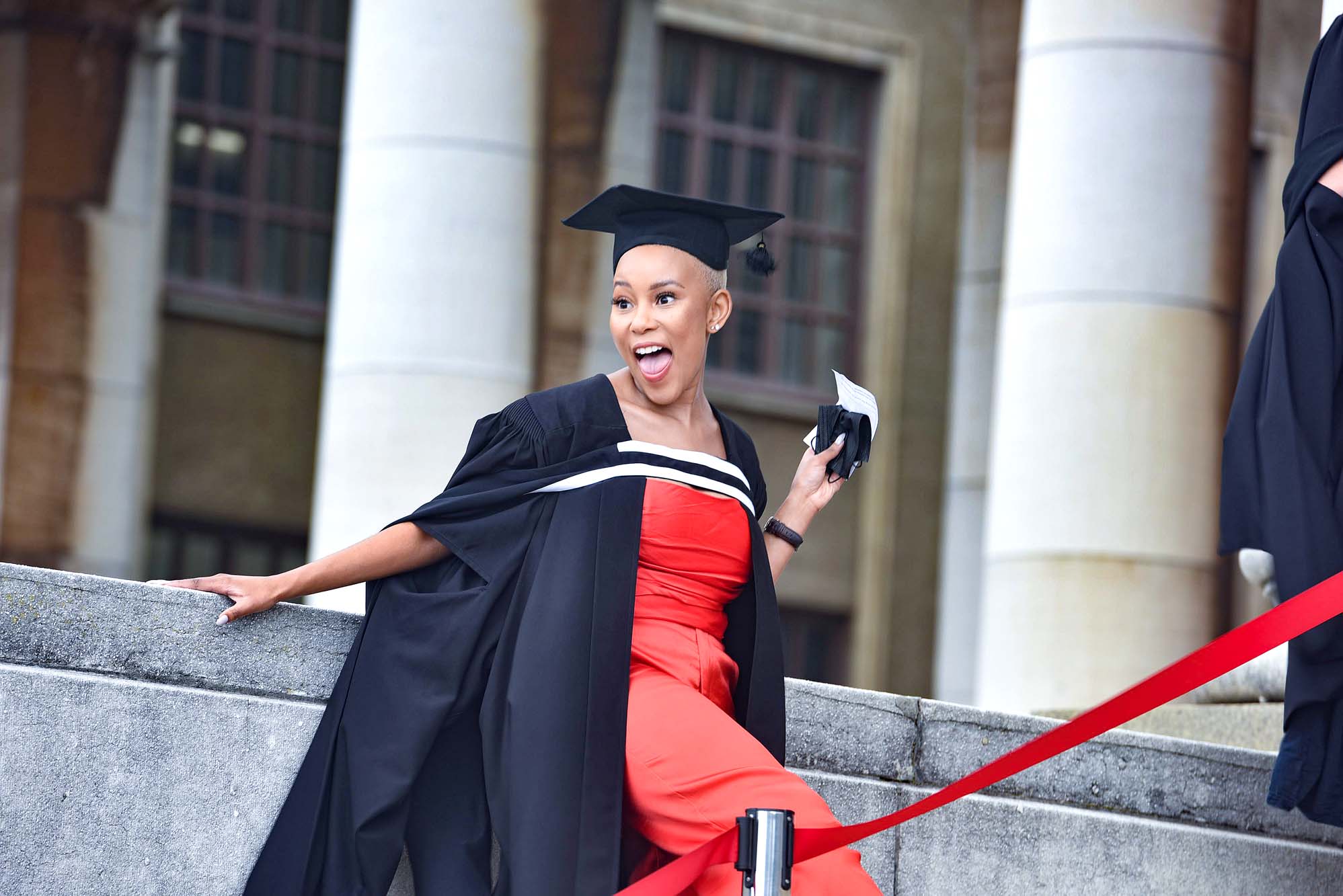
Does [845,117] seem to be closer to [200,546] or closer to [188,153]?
[188,153]

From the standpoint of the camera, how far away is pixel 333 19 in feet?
58.0

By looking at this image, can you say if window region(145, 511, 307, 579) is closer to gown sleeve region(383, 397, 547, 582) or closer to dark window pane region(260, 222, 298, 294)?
dark window pane region(260, 222, 298, 294)

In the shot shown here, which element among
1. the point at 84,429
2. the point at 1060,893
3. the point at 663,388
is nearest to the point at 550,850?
the point at 663,388

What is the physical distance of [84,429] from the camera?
1664 cm

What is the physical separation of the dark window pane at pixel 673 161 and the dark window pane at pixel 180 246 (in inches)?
175

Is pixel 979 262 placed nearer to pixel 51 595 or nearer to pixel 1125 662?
pixel 1125 662

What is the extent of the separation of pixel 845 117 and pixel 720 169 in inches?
59.8

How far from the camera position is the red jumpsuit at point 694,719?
3.85 metres

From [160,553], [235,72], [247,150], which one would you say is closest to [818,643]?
[160,553]

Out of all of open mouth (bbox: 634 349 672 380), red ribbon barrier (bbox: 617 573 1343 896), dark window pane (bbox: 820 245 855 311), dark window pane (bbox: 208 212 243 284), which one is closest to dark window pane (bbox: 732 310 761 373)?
dark window pane (bbox: 820 245 855 311)

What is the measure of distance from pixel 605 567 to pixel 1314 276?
6.58 feet

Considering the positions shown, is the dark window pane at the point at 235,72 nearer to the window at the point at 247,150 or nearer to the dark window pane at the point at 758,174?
the window at the point at 247,150

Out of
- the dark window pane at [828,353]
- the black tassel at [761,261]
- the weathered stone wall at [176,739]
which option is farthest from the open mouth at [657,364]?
the dark window pane at [828,353]

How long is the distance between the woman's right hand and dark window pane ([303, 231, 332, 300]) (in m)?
13.4
